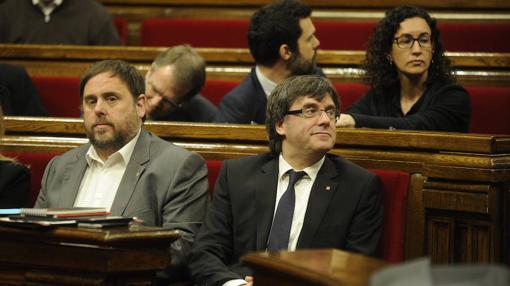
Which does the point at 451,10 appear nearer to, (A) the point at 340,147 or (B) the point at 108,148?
(A) the point at 340,147

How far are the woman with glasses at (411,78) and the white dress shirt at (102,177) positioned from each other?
511 millimetres

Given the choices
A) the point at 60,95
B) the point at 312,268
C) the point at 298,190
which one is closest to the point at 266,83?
the point at 60,95

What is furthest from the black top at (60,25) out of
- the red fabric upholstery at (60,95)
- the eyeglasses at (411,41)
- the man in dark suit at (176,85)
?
the eyeglasses at (411,41)

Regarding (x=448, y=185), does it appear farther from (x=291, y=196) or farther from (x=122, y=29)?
(x=122, y=29)

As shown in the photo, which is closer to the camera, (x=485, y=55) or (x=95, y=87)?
(x=95, y=87)

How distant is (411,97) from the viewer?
216 cm

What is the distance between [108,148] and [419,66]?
0.73 meters

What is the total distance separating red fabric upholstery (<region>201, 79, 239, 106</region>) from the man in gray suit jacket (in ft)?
2.23

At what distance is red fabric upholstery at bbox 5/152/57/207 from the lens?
1999mm

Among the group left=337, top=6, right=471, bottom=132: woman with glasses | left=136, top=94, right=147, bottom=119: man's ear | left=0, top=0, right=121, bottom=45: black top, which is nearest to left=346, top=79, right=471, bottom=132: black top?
left=337, top=6, right=471, bottom=132: woman with glasses

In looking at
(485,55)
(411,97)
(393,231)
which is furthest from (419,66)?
(393,231)

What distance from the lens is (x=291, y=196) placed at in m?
1.71

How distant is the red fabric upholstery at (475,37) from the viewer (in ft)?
8.95

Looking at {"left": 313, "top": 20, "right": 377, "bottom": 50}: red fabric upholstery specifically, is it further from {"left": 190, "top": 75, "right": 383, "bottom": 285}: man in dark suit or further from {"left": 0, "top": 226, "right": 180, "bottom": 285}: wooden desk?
{"left": 0, "top": 226, "right": 180, "bottom": 285}: wooden desk
